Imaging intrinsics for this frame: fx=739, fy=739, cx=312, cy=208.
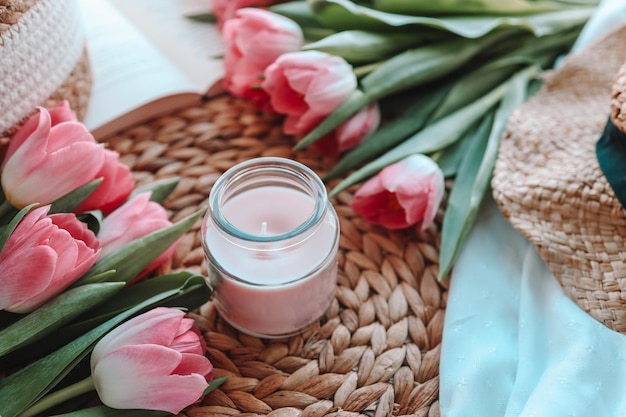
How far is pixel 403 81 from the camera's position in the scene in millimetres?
736

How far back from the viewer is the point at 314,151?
2.49 ft

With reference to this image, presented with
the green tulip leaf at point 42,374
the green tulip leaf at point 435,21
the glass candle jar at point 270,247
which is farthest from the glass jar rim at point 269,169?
the green tulip leaf at point 435,21

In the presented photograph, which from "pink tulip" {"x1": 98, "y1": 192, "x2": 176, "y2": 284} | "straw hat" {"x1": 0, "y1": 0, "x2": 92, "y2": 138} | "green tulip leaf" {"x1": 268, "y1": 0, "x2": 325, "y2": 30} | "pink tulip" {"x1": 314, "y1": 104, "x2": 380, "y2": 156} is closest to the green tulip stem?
"pink tulip" {"x1": 98, "y1": 192, "x2": 176, "y2": 284}

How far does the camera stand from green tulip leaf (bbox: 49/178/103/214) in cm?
57

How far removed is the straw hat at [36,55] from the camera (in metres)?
0.57

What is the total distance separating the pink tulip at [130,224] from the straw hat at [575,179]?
0.97ft

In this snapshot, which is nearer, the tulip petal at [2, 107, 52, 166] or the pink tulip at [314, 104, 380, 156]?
the tulip petal at [2, 107, 52, 166]

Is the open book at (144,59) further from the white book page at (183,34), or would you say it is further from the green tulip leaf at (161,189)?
the green tulip leaf at (161,189)

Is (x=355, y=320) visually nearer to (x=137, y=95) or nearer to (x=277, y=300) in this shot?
(x=277, y=300)

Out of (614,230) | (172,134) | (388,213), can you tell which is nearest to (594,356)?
(614,230)

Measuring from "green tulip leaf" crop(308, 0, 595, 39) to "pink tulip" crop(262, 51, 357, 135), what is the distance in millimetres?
68

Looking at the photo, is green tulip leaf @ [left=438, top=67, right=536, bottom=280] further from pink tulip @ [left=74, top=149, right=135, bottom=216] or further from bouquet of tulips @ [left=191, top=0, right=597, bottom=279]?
pink tulip @ [left=74, top=149, right=135, bottom=216]

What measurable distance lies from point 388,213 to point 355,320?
0.35 feet

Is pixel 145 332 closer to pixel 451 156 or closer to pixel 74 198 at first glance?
pixel 74 198
